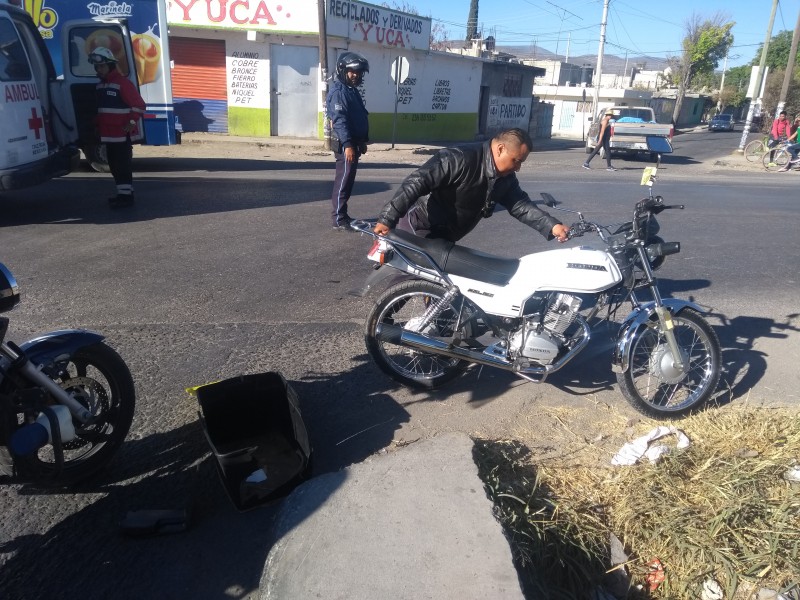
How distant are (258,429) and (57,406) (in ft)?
3.54

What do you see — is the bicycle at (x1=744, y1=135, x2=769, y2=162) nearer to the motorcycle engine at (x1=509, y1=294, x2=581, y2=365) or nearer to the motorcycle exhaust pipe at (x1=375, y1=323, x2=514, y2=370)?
the motorcycle engine at (x1=509, y1=294, x2=581, y2=365)

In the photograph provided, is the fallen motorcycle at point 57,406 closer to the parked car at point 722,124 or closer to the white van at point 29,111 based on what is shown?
the white van at point 29,111

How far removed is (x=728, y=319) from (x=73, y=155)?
8.53m

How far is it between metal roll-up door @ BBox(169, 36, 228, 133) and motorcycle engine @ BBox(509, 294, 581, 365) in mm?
21814

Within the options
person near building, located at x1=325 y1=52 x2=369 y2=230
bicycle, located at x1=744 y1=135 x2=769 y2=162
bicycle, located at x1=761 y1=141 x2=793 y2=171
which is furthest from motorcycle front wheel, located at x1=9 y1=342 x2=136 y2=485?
bicycle, located at x1=744 y1=135 x2=769 y2=162

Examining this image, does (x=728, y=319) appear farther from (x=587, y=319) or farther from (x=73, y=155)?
(x=73, y=155)

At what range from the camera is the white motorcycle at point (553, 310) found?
389 centimetres

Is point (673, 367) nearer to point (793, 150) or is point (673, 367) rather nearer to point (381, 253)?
point (381, 253)

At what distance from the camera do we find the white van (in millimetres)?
7848

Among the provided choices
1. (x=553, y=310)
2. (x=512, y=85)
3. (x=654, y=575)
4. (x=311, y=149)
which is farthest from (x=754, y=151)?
(x=654, y=575)

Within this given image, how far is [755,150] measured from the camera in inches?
988

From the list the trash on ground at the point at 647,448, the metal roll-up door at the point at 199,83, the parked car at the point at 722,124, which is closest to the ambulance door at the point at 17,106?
the trash on ground at the point at 647,448

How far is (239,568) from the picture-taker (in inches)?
107

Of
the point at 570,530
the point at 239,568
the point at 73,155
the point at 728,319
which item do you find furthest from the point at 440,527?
the point at 73,155
